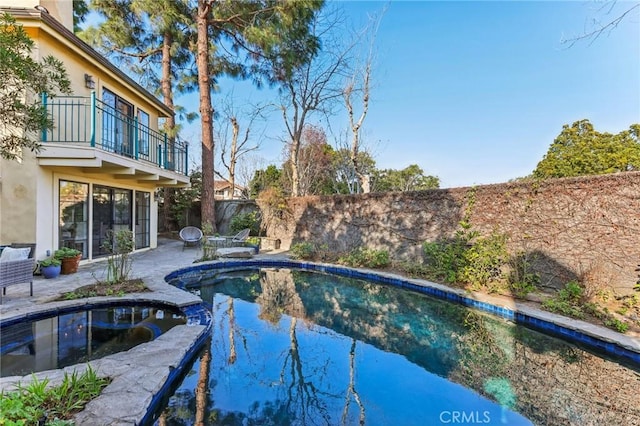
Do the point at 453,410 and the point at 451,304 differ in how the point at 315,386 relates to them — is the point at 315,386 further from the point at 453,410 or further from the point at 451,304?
the point at 451,304

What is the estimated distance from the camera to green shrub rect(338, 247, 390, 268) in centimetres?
880

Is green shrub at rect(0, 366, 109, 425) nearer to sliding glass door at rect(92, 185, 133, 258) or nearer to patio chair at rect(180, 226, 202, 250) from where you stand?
sliding glass door at rect(92, 185, 133, 258)

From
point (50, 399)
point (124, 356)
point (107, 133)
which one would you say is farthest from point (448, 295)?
point (107, 133)

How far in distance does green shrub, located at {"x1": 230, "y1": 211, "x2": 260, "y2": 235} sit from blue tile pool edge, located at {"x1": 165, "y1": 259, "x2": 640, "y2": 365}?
4423 mm

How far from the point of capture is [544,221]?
242 inches

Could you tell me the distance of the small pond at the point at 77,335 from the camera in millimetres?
3418

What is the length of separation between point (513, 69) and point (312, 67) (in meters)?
8.63

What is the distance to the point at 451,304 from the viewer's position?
6105mm

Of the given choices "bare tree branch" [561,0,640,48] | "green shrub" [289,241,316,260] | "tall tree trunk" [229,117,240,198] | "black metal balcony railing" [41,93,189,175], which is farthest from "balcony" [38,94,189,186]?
"tall tree trunk" [229,117,240,198]

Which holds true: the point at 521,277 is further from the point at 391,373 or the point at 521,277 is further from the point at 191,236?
the point at 191,236

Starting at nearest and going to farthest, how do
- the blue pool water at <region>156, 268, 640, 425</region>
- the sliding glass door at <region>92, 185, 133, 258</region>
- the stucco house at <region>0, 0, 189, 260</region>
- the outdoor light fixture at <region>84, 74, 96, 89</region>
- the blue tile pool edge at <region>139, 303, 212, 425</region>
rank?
the blue tile pool edge at <region>139, 303, 212, 425</region> < the blue pool water at <region>156, 268, 640, 425</region> < the stucco house at <region>0, 0, 189, 260</region> < the outdoor light fixture at <region>84, 74, 96, 89</region> < the sliding glass door at <region>92, 185, 133, 258</region>

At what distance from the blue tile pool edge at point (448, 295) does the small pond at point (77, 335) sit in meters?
2.12

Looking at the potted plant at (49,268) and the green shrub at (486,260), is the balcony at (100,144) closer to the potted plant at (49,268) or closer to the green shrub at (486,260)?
the potted plant at (49,268)

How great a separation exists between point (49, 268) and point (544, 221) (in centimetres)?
992
